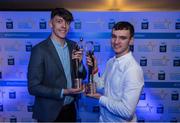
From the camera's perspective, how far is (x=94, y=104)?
10.9ft

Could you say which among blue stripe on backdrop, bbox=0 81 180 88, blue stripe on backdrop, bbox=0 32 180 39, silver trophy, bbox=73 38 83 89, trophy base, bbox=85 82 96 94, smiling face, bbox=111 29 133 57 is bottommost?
blue stripe on backdrop, bbox=0 81 180 88

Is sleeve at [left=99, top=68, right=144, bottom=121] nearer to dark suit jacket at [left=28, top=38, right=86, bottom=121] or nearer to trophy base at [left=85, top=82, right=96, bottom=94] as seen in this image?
trophy base at [left=85, top=82, right=96, bottom=94]

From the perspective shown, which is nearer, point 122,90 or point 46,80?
point 122,90

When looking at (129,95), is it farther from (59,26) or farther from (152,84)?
(152,84)

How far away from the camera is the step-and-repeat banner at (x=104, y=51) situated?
322cm

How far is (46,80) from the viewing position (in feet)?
7.75

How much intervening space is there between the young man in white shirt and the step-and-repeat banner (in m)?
1.16

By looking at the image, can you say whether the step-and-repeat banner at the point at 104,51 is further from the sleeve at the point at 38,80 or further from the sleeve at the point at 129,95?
the sleeve at the point at 129,95

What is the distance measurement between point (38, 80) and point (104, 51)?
115 cm

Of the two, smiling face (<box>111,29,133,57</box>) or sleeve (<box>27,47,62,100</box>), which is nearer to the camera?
smiling face (<box>111,29,133,57</box>)

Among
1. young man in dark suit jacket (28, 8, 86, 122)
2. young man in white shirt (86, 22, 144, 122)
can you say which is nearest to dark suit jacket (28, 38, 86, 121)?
young man in dark suit jacket (28, 8, 86, 122)

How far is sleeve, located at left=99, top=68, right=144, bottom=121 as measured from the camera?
1.87 metres

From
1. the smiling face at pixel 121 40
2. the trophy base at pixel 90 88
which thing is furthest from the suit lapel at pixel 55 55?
the smiling face at pixel 121 40

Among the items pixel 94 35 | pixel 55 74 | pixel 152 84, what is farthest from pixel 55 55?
pixel 152 84
